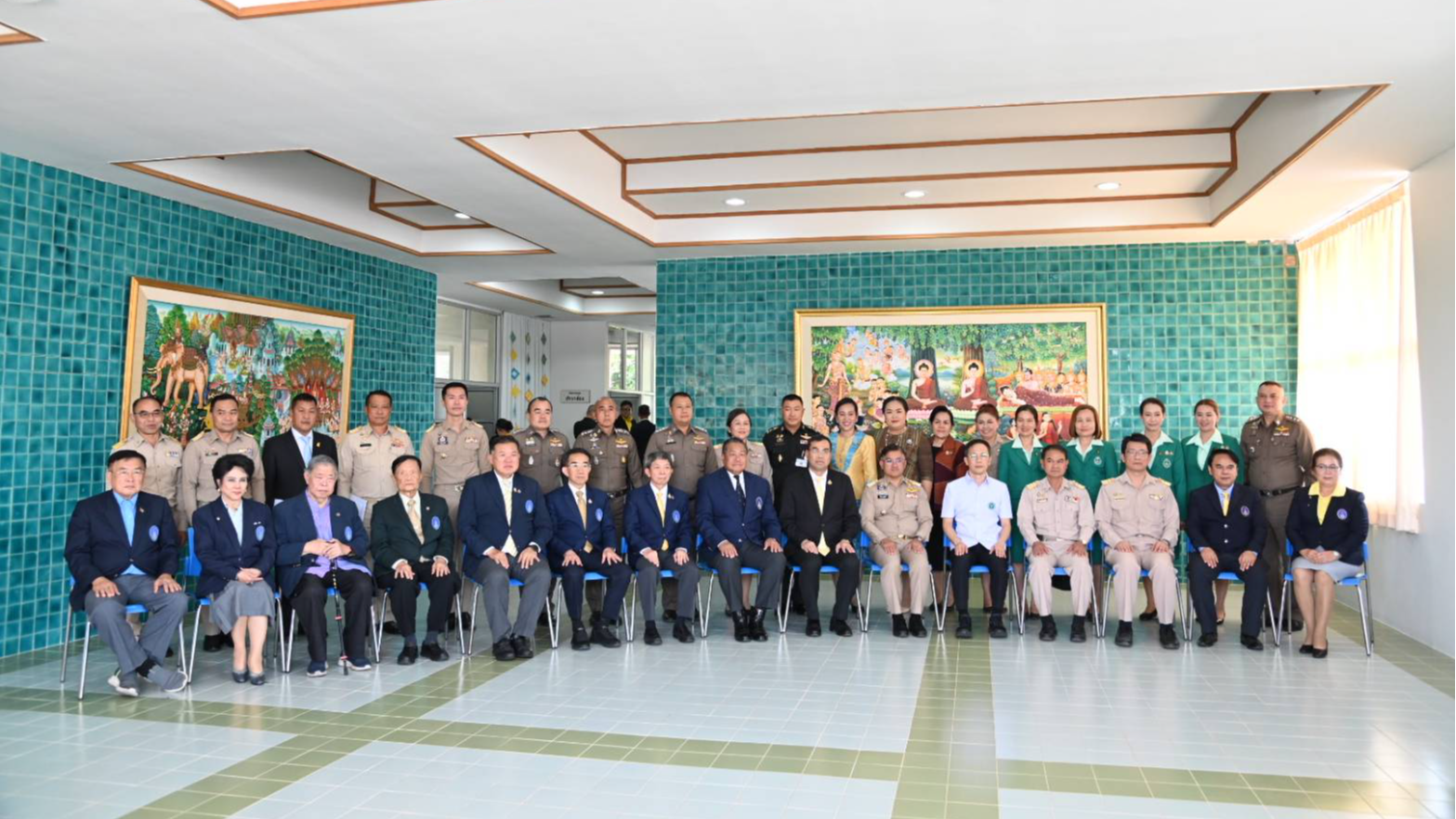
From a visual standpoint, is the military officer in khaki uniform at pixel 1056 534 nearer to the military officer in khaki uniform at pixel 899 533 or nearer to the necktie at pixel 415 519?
the military officer in khaki uniform at pixel 899 533

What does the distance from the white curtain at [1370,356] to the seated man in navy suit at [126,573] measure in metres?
6.88

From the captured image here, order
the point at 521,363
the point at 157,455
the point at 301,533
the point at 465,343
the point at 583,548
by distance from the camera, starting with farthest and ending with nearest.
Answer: the point at 521,363 → the point at 465,343 → the point at 583,548 → the point at 157,455 → the point at 301,533

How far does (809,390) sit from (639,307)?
5249 mm

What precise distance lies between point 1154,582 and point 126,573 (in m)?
5.70

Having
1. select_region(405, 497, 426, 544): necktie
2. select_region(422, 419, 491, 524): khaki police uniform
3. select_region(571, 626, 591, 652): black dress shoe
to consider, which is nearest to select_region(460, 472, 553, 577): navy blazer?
select_region(405, 497, 426, 544): necktie

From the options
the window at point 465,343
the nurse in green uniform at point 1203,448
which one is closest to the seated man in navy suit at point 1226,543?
the nurse in green uniform at point 1203,448

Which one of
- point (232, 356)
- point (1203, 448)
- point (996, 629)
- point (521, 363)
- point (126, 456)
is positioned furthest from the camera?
point (521, 363)

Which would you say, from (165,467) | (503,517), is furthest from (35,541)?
(503,517)

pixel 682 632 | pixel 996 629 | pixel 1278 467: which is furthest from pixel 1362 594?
pixel 682 632

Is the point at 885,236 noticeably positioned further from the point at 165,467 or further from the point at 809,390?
the point at 165,467

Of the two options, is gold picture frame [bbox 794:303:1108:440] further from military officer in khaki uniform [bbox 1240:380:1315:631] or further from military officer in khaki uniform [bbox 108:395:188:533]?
military officer in khaki uniform [bbox 108:395:188:533]

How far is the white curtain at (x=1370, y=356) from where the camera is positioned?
237 inches

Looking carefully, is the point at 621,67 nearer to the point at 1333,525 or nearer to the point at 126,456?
the point at 126,456

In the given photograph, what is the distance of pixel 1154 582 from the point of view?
19.8 feet
